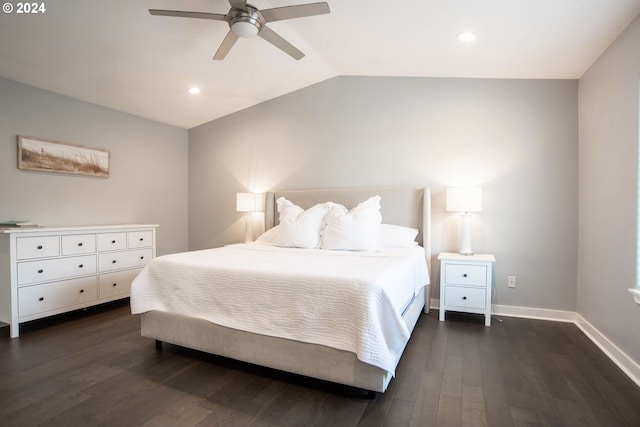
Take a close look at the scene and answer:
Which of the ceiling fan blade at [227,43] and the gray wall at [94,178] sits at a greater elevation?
the ceiling fan blade at [227,43]

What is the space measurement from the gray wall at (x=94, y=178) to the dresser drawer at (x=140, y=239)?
1.47ft

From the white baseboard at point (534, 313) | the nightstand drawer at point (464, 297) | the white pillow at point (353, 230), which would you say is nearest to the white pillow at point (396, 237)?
the white pillow at point (353, 230)

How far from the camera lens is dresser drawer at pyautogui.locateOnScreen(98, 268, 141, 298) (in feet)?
11.3

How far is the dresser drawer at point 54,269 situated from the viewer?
286 cm

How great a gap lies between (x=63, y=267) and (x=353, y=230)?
274 cm

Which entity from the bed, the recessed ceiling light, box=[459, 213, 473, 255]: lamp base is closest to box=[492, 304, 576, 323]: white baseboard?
box=[459, 213, 473, 255]: lamp base

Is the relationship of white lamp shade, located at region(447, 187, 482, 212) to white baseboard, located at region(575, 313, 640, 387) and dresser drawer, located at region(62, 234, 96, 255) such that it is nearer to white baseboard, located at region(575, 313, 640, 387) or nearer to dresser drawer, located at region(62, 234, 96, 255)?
white baseboard, located at region(575, 313, 640, 387)

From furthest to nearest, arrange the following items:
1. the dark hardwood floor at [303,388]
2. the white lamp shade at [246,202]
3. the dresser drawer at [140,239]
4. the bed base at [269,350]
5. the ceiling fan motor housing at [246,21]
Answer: the white lamp shade at [246,202] < the dresser drawer at [140,239] < the ceiling fan motor housing at [246,21] < the bed base at [269,350] < the dark hardwood floor at [303,388]

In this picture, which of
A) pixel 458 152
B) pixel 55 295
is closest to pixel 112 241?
pixel 55 295

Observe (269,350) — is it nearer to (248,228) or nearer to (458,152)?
(248,228)

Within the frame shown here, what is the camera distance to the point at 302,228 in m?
3.40

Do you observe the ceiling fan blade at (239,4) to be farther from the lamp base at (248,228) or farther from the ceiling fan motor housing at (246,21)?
the lamp base at (248,228)

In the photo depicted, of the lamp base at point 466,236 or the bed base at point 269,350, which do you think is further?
the lamp base at point 466,236

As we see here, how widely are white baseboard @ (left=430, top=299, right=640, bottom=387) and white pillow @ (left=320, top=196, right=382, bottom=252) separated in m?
1.12
